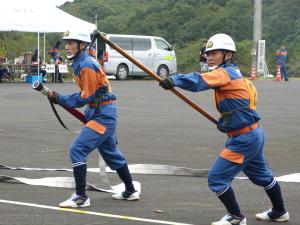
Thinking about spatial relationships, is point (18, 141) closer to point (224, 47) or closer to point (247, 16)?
point (224, 47)

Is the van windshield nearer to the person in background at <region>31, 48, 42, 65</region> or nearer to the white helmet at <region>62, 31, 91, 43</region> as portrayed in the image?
the person in background at <region>31, 48, 42, 65</region>

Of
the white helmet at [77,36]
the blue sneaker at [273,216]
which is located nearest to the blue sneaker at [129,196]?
the blue sneaker at [273,216]

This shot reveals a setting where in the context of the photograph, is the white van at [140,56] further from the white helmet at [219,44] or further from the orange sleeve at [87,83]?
the white helmet at [219,44]

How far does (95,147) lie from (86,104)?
1.51 ft

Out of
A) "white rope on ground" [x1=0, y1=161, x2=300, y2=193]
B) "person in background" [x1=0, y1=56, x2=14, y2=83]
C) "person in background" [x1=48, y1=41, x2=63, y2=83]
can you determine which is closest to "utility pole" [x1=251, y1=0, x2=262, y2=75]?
"person in background" [x1=48, y1=41, x2=63, y2=83]

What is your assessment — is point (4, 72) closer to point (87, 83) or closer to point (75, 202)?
point (87, 83)

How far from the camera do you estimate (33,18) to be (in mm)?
29188

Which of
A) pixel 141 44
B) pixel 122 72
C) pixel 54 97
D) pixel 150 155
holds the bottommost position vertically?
pixel 122 72

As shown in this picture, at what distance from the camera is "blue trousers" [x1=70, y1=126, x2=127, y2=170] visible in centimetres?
809

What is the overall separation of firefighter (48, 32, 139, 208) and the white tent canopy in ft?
65.3

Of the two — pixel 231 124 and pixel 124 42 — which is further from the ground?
pixel 231 124

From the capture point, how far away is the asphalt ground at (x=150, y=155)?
7.82 meters

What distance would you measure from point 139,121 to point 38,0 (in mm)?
13670

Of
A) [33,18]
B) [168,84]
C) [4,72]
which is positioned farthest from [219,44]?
[4,72]
